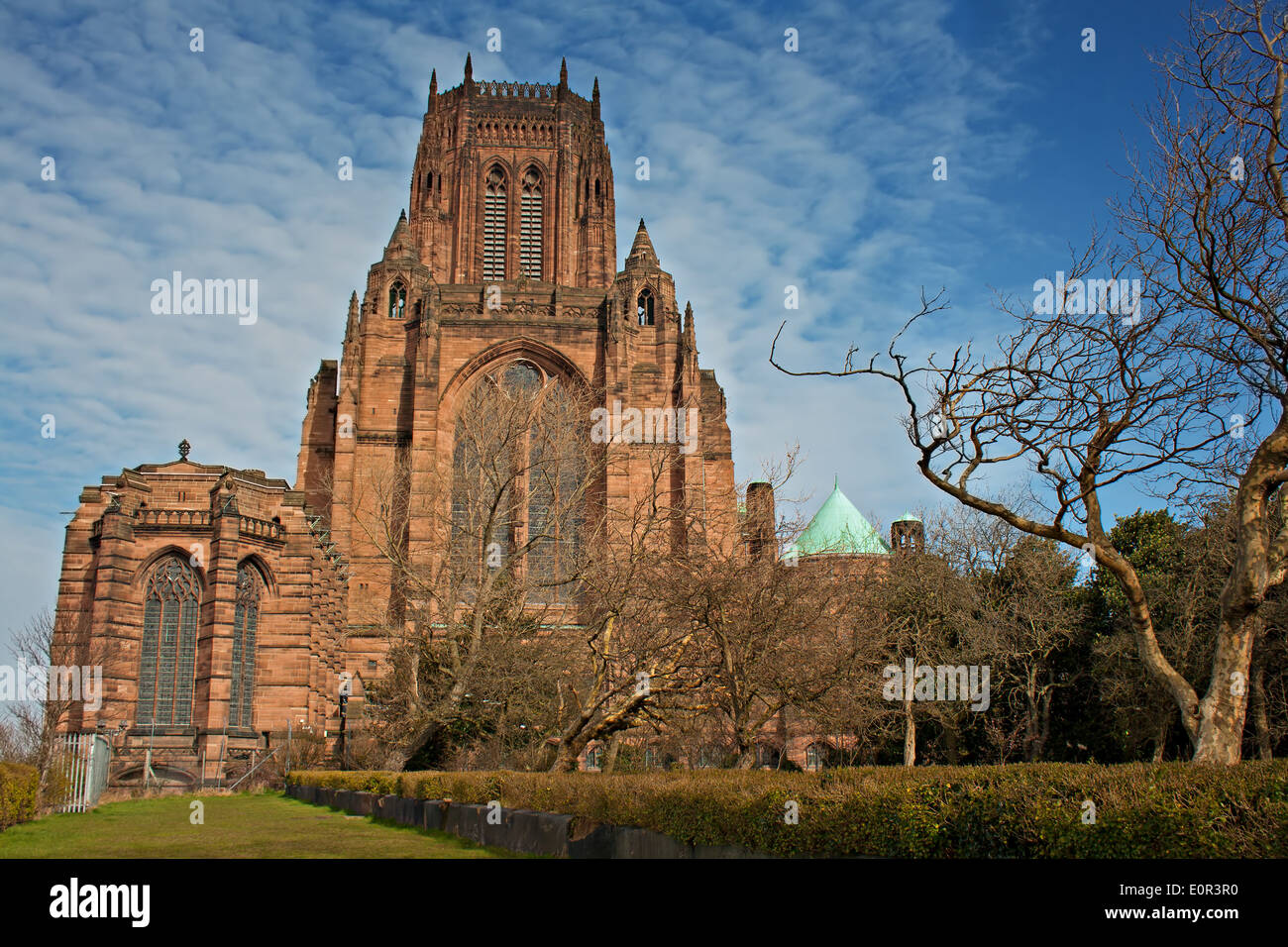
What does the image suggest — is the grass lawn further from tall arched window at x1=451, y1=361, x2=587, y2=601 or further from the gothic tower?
the gothic tower

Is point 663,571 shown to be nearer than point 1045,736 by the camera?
Yes

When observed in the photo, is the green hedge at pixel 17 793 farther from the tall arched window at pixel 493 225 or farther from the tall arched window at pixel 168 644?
the tall arched window at pixel 493 225

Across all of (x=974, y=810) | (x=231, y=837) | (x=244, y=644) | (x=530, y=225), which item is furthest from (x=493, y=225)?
(x=974, y=810)

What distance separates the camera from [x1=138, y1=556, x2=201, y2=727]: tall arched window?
30438 millimetres

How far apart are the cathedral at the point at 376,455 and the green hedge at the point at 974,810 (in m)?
11.3

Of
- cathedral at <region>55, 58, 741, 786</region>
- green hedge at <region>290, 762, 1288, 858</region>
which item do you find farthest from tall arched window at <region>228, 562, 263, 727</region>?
green hedge at <region>290, 762, 1288, 858</region>

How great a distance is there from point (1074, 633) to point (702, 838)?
927 inches

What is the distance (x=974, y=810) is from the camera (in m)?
7.19

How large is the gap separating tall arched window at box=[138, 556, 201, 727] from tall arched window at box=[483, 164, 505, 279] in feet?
77.0

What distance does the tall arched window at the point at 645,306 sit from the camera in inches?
1688

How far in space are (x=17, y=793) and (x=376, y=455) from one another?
23.5m
